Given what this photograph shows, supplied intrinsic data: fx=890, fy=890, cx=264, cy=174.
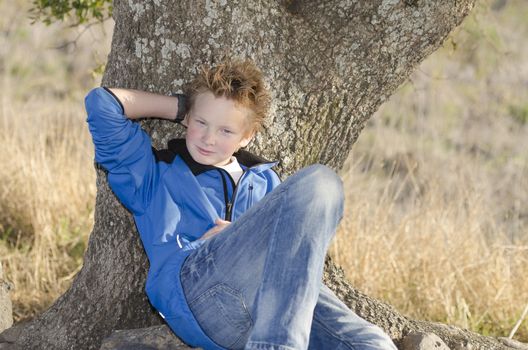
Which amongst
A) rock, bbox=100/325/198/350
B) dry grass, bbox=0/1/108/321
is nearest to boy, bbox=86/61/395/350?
rock, bbox=100/325/198/350

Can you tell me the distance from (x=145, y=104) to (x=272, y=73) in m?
0.54

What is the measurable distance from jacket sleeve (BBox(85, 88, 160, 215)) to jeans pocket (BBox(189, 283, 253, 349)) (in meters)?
0.45

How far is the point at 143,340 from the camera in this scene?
3.21 meters

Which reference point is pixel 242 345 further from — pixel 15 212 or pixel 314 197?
pixel 15 212

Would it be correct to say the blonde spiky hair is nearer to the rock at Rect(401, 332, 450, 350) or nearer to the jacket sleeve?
the jacket sleeve

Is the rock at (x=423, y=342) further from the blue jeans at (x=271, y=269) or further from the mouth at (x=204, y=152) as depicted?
the mouth at (x=204, y=152)

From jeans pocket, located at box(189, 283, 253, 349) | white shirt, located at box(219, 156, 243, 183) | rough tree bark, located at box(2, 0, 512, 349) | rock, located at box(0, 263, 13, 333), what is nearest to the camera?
jeans pocket, located at box(189, 283, 253, 349)

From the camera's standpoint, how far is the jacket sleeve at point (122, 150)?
288 cm

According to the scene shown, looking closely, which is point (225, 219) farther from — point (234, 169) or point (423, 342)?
point (423, 342)

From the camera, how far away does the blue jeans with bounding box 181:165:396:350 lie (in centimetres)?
257

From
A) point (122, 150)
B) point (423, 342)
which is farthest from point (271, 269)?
point (423, 342)

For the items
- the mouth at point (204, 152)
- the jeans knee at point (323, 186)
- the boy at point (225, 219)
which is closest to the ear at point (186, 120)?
the boy at point (225, 219)

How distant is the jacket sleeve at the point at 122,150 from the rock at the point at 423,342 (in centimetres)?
114

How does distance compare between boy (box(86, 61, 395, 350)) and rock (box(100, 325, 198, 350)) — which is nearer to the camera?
boy (box(86, 61, 395, 350))
